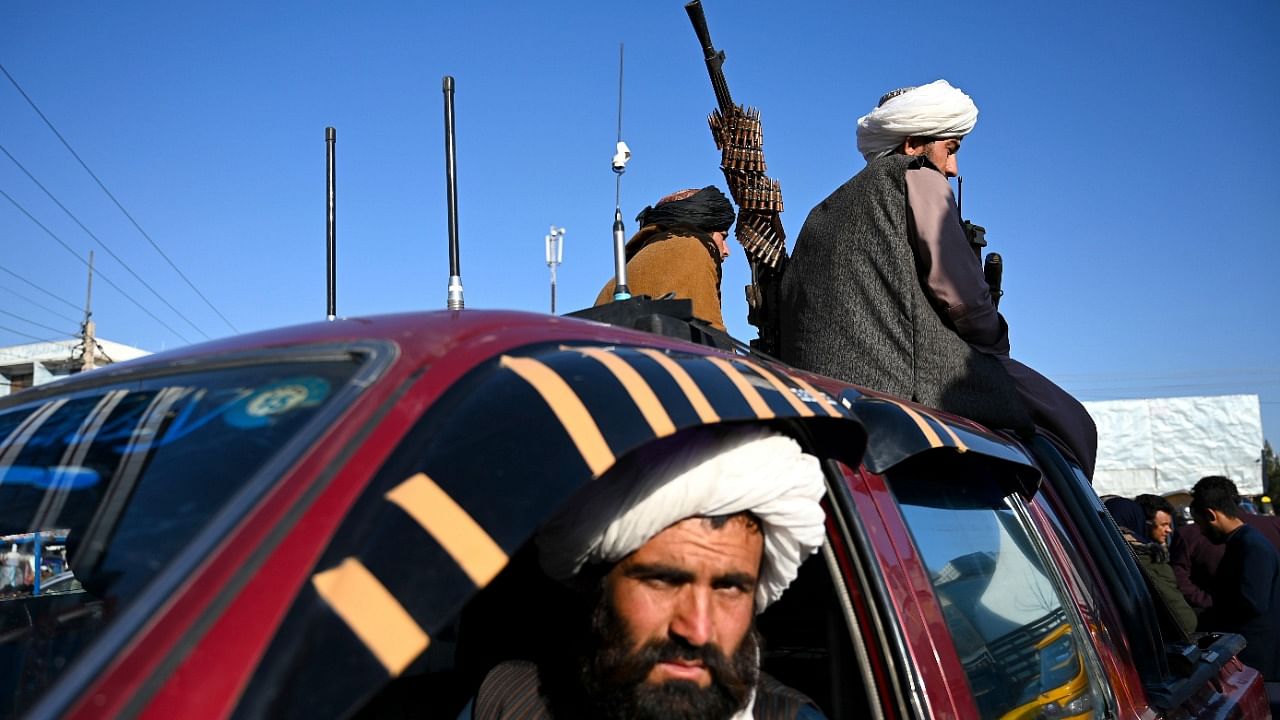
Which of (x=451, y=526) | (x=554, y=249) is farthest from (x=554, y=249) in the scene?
(x=451, y=526)

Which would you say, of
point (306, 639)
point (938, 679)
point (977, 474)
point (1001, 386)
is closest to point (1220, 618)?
point (1001, 386)

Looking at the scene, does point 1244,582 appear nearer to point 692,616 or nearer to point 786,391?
point 692,616

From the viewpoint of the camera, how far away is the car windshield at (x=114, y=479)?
1.17 meters

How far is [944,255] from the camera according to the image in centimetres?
345

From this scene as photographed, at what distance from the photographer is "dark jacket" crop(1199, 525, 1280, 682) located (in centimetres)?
670

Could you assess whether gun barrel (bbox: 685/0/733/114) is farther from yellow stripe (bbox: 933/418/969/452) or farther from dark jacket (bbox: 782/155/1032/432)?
yellow stripe (bbox: 933/418/969/452)

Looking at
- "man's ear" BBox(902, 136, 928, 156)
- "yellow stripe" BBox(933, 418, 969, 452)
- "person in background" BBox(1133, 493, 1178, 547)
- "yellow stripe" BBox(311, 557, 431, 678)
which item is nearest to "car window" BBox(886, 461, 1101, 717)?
"yellow stripe" BBox(933, 418, 969, 452)

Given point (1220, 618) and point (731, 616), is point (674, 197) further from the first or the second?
point (1220, 618)

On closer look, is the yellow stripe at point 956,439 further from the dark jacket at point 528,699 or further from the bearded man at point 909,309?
the bearded man at point 909,309

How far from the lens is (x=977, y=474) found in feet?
8.21

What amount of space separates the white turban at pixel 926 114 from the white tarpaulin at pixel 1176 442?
23133 mm

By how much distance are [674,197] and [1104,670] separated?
2642 mm

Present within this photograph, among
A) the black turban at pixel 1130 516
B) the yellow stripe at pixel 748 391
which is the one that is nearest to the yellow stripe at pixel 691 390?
the yellow stripe at pixel 748 391

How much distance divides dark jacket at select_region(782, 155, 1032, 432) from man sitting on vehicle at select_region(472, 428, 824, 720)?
1.51 metres
